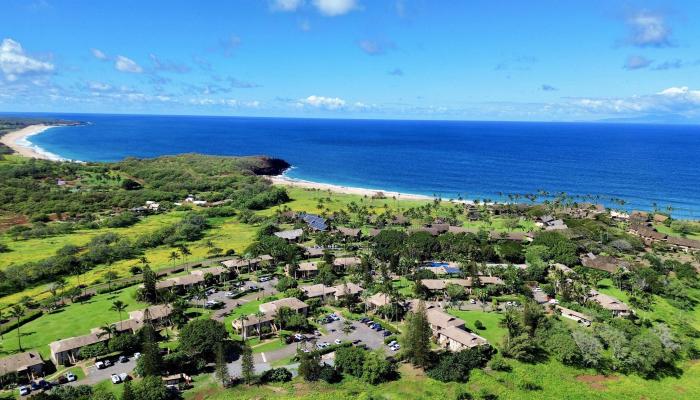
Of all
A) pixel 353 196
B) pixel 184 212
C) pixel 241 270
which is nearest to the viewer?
pixel 241 270

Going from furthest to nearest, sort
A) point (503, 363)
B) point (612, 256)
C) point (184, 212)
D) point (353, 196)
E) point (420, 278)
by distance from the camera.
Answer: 1. point (353, 196)
2. point (184, 212)
3. point (612, 256)
4. point (420, 278)
5. point (503, 363)

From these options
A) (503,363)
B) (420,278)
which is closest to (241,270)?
(420,278)

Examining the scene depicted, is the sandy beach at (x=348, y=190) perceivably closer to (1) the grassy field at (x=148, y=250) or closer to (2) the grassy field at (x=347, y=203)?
(2) the grassy field at (x=347, y=203)

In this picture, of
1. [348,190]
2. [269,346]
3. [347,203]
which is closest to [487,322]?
[269,346]

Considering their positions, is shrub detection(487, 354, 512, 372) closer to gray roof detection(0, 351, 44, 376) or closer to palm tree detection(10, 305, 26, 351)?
gray roof detection(0, 351, 44, 376)

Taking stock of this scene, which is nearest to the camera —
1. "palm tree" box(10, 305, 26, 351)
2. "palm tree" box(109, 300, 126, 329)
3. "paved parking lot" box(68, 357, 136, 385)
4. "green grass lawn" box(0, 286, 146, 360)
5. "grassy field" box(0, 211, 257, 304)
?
"paved parking lot" box(68, 357, 136, 385)

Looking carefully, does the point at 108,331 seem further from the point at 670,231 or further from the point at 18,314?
the point at 670,231

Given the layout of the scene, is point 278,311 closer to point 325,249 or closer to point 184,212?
point 325,249

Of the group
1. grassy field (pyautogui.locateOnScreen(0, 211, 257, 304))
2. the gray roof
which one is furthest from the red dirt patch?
grassy field (pyautogui.locateOnScreen(0, 211, 257, 304))
